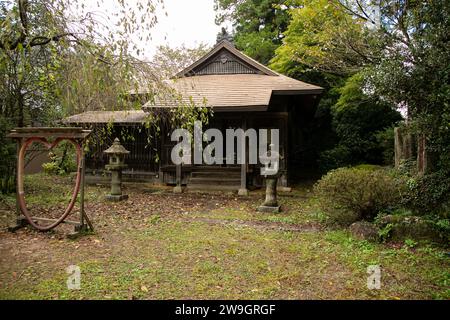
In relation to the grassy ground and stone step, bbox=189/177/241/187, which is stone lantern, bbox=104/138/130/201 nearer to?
the grassy ground

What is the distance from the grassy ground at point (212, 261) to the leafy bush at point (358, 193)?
0.61m

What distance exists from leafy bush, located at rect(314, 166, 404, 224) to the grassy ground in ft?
1.99

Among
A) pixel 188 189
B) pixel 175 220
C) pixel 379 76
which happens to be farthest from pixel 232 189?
pixel 379 76

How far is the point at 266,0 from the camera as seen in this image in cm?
2344

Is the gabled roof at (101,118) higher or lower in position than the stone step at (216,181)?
higher

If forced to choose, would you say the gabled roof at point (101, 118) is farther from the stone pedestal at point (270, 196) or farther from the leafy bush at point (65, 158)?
the stone pedestal at point (270, 196)

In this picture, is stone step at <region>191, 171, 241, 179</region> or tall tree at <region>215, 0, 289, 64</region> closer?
stone step at <region>191, 171, 241, 179</region>

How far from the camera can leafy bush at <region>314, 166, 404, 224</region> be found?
673cm

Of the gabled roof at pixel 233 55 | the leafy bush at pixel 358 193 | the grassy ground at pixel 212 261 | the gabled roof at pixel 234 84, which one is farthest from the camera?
the gabled roof at pixel 233 55

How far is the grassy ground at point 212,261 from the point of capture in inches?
162

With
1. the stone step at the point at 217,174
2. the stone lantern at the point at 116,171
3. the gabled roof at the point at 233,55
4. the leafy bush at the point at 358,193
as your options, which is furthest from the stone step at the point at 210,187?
the leafy bush at the point at 358,193

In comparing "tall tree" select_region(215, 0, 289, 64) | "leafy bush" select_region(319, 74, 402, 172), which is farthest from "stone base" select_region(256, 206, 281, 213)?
"tall tree" select_region(215, 0, 289, 64)
